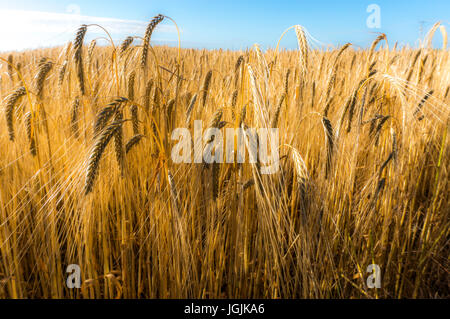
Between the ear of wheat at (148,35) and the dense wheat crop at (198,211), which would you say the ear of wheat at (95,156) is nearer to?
the dense wheat crop at (198,211)

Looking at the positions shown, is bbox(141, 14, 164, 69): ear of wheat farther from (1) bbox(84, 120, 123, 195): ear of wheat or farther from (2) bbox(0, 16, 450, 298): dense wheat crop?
(1) bbox(84, 120, 123, 195): ear of wheat

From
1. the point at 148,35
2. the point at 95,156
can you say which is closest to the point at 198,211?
the point at 95,156

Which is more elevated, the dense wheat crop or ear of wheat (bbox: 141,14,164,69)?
ear of wheat (bbox: 141,14,164,69)

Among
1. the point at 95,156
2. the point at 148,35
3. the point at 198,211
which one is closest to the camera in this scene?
the point at 95,156

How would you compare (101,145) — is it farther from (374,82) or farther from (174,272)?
(374,82)

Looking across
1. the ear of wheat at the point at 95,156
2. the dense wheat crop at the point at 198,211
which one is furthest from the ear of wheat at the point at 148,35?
the ear of wheat at the point at 95,156

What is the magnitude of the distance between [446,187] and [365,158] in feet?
1.35

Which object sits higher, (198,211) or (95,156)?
(95,156)

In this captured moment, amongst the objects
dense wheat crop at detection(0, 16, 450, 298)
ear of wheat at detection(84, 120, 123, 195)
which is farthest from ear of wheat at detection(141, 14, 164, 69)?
ear of wheat at detection(84, 120, 123, 195)

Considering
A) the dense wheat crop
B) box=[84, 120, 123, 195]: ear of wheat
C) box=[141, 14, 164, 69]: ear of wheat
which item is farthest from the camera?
box=[141, 14, 164, 69]: ear of wheat

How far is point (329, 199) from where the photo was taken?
4.03 feet

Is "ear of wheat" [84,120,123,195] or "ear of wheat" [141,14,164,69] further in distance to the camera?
"ear of wheat" [141,14,164,69]

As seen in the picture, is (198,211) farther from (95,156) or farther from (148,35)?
(148,35)

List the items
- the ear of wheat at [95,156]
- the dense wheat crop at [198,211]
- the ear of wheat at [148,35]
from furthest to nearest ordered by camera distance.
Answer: the ear of wheat at [148,35]
the dense wheat crop at [198,211]
the ear of wheat at [95,156]
